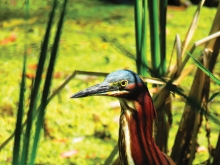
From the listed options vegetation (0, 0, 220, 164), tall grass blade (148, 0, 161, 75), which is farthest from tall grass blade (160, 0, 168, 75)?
vegetation (0, 0, 220, 164)

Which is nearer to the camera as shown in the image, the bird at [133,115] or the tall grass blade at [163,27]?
the bird at [133,115]

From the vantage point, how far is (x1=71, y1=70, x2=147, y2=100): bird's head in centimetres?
172

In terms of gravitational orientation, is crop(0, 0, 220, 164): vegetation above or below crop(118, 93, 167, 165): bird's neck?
below

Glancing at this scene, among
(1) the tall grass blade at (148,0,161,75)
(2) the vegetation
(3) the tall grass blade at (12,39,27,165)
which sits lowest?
(2) the vegetation

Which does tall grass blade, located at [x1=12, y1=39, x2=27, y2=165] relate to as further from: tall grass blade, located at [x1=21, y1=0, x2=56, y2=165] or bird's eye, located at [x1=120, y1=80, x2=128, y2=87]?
bird's eye, located at [x1=120, y1=80, x2=128, y2=87]

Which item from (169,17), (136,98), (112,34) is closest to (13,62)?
(112,34)

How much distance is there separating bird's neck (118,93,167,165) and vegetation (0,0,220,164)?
0.40m

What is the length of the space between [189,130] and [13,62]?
174cm

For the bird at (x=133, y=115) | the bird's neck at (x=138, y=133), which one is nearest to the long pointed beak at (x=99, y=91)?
the bird at (x=133, y=115)

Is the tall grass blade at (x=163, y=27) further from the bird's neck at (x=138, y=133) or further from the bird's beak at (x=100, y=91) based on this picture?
the bird's beak at (x=100, y=91)

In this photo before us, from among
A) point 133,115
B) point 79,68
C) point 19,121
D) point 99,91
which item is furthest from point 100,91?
point 79,68

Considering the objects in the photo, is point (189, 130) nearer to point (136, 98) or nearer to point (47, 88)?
point (136, 98)

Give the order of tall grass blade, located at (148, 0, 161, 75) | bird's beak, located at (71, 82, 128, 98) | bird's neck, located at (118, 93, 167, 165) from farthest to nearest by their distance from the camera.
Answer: tall grass blade, located at (148, 0, 161, 75)
bird's neck, located at (118, 93, 167, 165)
bird's beak, located at (71, 82, 128, 98)

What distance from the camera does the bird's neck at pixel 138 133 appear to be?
6.05ft
